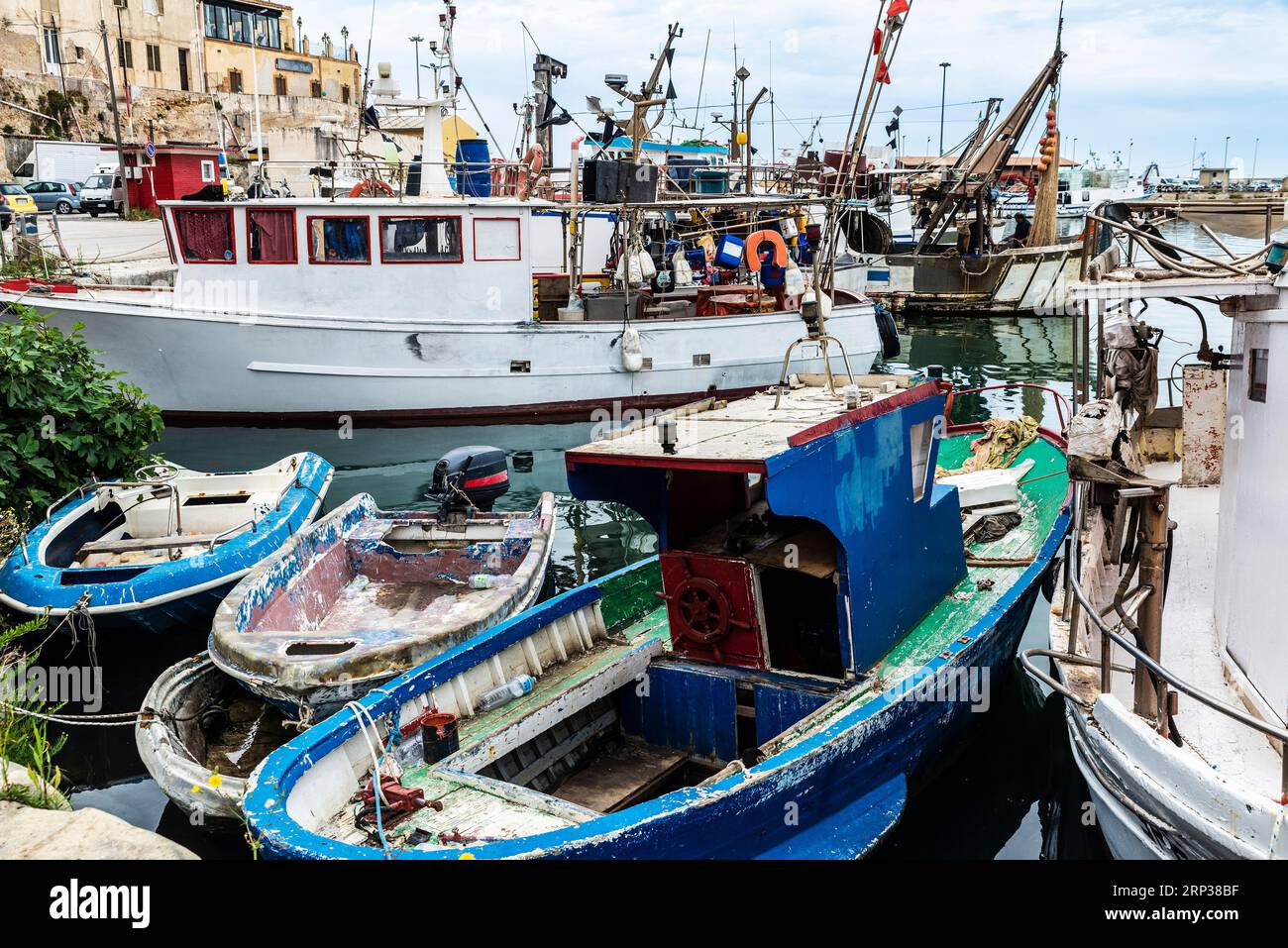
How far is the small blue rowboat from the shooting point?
7699 mm

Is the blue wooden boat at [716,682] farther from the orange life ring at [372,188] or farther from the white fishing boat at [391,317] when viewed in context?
the orange life ring at [372,188]

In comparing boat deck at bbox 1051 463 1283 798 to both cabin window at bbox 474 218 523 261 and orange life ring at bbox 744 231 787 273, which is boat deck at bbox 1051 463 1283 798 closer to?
orange life ring at bbox 744 231 787 273

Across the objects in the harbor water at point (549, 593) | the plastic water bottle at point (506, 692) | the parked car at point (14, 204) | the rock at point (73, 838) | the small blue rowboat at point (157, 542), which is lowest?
the harbor water at point (549, 593)

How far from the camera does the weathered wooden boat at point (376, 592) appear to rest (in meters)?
6.38

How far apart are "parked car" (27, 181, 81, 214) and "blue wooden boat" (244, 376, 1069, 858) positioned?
3219cm

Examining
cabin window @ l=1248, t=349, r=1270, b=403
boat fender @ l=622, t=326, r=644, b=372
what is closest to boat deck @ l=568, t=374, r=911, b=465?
cabin window @ l=1248, t=349, r=1270, b=403

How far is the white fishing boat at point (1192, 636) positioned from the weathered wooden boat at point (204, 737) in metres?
4.51

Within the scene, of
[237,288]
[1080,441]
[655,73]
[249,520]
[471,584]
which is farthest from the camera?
[655,73]

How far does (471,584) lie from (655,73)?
11.8m

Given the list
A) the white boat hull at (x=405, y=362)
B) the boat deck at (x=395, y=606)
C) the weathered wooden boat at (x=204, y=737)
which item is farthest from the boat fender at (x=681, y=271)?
the weathered wooden boat at (x=204, y=737)
